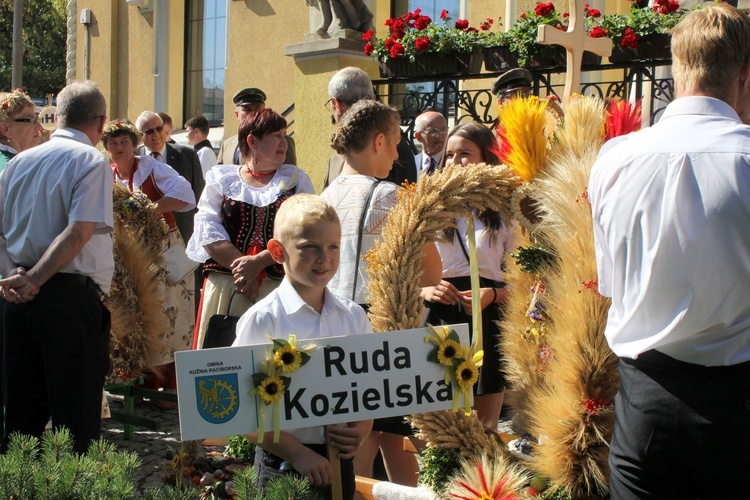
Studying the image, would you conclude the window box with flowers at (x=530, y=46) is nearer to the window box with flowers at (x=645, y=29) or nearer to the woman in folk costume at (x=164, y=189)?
the window box with flowers at (x=645, y=29)

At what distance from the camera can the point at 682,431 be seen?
6.07ft

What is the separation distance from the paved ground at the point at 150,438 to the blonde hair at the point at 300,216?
6.82ft

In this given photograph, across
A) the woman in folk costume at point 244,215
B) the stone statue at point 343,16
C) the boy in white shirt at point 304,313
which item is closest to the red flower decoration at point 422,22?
the stone statue at point 343,16

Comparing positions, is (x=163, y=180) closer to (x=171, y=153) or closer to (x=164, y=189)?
(x=164, y=189)

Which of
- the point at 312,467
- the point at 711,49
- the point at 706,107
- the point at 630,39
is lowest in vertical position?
the point at 312,467

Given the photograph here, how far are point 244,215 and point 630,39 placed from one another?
164 inches

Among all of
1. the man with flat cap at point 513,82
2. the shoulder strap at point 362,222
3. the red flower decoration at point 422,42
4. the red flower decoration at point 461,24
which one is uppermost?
the red flower decoration at point 461,24

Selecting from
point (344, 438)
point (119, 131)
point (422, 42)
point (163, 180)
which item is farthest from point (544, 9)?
point (344, 438)

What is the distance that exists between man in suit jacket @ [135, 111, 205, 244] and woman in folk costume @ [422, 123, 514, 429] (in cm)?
379

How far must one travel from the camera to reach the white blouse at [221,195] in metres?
3.83

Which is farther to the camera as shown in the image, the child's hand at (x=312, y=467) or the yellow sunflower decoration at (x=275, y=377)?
the child's hand at (x=312, y=467)

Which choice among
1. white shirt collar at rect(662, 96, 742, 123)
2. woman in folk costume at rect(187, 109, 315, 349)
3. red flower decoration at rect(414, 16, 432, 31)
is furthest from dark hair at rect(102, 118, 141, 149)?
white shirt collar at rect(662, 96, 742, 123)

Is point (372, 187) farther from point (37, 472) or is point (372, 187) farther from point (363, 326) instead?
point (37, 472)

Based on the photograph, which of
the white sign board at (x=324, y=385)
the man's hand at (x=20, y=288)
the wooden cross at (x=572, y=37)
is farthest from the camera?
the wooden cross at (x=572, y=37)
